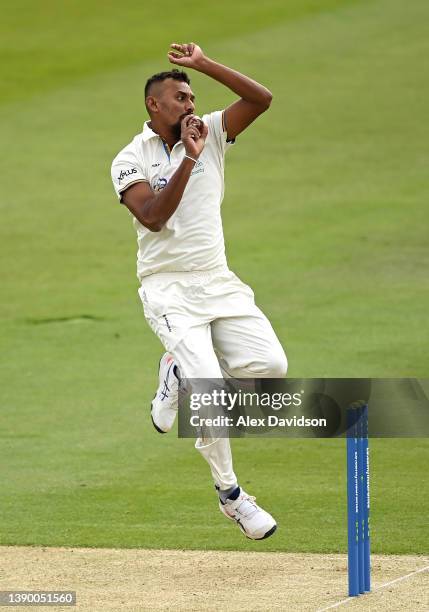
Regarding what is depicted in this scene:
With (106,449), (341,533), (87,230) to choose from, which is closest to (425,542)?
(341,533)

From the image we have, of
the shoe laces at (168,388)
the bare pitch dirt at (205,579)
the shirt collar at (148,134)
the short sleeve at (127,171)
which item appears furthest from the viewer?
the shirt collar at (148,134)

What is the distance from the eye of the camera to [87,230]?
2178 centimetres

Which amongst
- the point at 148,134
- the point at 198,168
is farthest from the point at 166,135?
the point at 198,168

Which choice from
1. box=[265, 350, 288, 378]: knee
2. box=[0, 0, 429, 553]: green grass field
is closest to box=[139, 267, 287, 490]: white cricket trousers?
box=[265, 350, 288, 378]: knee

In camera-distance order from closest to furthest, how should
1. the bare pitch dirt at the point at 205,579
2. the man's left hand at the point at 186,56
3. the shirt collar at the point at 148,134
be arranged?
the bare pitch dirt at the point at 205,579 → the man's left hand at the point at 186,56 → the shirt collar at the point at 148,134

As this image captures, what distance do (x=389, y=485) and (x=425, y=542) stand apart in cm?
159

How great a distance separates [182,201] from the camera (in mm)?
8430

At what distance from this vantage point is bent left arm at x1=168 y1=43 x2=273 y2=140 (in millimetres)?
8219

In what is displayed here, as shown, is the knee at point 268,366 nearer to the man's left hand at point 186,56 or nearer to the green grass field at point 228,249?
the green grass field at point 228,249

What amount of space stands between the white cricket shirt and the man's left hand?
0.49 m

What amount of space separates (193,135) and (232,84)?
0.46 m

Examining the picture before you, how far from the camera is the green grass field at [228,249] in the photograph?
1084 cm

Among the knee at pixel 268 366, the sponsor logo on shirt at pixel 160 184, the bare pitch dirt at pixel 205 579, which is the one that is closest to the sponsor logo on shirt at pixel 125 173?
the sponsor logo on shirt at pixel 160 184

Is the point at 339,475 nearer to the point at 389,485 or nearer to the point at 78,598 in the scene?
the point at 389,485
